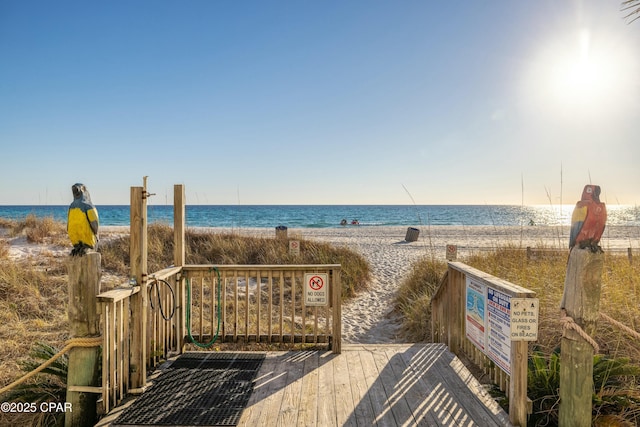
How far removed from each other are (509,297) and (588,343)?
23.2 inches

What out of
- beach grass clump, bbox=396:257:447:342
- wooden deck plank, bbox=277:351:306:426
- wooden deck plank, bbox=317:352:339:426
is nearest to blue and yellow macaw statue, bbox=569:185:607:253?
wooden deck plank, bbox=317:352:339:426

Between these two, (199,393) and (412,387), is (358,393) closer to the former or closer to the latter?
Answer: (412,387)

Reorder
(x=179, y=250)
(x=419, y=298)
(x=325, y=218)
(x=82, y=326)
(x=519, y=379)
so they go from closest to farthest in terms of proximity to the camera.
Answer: (x=519, y=379), (x=82, y=326), (x=179, y=250), (x=419, y=298), (x=325, y=218)

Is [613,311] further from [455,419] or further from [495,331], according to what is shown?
[455,419]

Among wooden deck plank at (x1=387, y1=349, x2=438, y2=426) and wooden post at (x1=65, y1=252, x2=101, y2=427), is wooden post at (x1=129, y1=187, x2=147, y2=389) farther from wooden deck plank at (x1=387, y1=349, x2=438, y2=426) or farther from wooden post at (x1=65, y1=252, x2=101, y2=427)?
wooden deck plank at (x1=387, y1=349, x2=438, y2=426)

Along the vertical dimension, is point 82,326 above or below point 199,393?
above

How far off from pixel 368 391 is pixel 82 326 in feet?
8.91

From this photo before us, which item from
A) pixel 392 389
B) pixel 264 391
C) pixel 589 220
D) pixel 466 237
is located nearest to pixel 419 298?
pixel 392 389

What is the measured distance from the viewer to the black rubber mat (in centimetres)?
298

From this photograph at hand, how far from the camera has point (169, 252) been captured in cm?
1159

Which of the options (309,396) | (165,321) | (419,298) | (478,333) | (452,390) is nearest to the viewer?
(309,396)

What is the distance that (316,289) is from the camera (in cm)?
440

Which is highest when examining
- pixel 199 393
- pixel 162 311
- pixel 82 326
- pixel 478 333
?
pixel 82 326

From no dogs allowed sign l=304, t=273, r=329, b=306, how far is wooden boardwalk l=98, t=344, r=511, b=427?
2.19 ft
